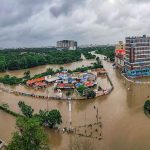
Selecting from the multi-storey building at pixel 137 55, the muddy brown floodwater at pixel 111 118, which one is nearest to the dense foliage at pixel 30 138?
the muddy brown floodwater at pixel 111 118

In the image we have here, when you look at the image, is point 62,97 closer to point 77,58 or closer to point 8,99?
point 8,99

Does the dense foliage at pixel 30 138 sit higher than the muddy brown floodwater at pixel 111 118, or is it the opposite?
the dense foliage at pixel 30 138

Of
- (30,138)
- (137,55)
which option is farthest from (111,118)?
(137,55)

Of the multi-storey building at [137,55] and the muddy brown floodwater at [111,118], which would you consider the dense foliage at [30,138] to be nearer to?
the muddy brown floodwater at [111,118]

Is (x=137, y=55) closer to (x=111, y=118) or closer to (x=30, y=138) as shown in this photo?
(x=111, y=118)

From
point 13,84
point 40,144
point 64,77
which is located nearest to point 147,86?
point 64,77

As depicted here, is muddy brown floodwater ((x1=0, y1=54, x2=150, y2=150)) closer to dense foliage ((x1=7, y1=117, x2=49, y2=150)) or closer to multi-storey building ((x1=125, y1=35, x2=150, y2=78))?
dense foliage ((x1=7, y1=117, x2=49, y2=150))
